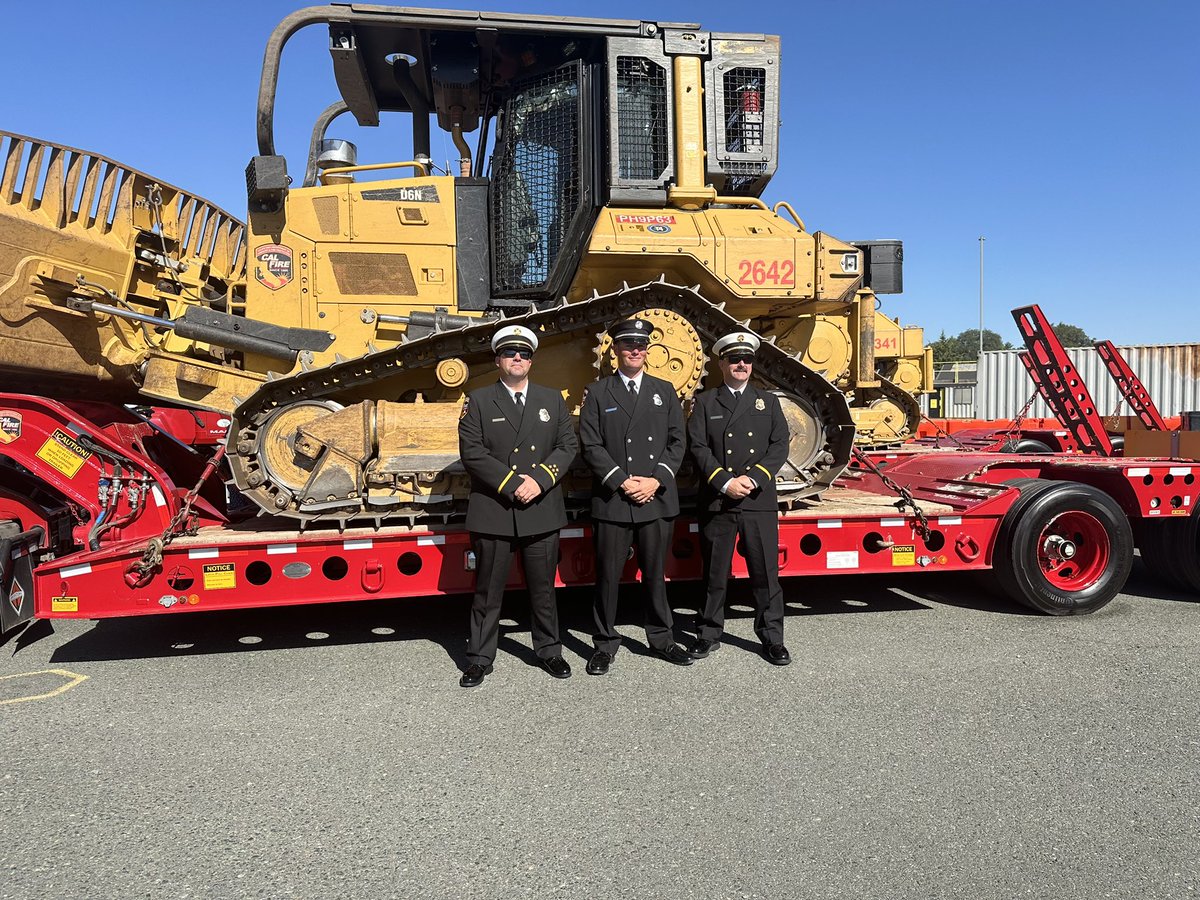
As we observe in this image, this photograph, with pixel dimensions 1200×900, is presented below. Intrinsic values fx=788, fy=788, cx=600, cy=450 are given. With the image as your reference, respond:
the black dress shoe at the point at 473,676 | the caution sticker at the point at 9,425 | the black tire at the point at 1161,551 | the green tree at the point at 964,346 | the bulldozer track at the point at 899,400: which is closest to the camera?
the black dress shoe at the point at 473,676

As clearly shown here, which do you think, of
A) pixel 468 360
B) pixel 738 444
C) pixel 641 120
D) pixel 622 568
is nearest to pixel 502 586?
pixel 622 568

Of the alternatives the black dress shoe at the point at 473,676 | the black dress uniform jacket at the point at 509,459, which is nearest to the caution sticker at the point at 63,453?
the black dress uniform jacket at the point at 509,459

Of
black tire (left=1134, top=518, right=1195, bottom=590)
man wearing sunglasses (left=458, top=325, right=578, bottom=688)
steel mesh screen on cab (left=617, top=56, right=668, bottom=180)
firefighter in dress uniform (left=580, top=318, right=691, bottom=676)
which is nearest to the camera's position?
man wearing sunglasses (left=458, top=325, right=578, bottom=688)

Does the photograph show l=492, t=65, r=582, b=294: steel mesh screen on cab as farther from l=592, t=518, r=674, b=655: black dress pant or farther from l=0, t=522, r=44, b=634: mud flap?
l=0, t=522, r=44, b=634: mud flap

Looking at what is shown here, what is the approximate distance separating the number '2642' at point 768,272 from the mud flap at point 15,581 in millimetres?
4777

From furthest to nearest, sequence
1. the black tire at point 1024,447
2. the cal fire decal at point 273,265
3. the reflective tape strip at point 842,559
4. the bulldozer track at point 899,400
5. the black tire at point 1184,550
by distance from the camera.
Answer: the bulldozer track at point 899,400 < the black tire at point 1024,447 < the black tire at point 1184,550 < the cal fire decal at point 273,265 < the reflective tape strip at point 842,559

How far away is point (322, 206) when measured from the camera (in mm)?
5730

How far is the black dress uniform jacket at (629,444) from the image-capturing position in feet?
14.5

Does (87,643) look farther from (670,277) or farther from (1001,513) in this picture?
(1001,513)

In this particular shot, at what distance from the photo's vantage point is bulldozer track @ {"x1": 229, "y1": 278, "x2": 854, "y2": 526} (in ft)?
16.4

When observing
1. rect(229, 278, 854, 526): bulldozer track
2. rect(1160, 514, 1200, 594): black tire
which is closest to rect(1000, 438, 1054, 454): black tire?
rect(1160, 514, 1200, 594): black tire

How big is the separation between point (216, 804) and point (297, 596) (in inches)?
69.1

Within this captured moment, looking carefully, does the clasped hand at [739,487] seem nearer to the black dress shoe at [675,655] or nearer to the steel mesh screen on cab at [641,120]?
the black dress shoe at [675,655]

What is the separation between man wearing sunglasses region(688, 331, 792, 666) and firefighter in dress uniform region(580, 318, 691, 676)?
0.21 meters
